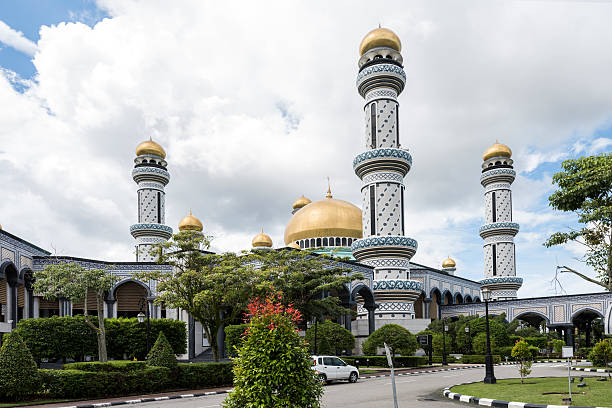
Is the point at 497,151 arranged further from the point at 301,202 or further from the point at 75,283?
the point at 75,283

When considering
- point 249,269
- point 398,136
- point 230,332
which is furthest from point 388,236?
point 249,269

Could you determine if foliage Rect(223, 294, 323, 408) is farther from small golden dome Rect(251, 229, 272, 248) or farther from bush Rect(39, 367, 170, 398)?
small golden dome Rect(251, 229, 272, 248)

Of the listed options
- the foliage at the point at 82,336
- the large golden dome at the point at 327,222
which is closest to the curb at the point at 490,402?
the foliage at the point at 82,336

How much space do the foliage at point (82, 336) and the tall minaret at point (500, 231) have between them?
4003 cm

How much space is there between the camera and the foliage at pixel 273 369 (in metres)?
7.14

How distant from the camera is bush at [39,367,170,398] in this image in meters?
18.2

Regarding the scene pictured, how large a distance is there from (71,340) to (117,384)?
517 inches

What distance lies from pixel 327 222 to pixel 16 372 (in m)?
47.0

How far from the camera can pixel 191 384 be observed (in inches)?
861

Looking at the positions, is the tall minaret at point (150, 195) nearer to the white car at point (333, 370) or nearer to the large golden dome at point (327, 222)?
the large golden dome at point (327, 222)

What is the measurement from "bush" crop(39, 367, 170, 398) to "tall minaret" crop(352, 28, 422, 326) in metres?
30.0

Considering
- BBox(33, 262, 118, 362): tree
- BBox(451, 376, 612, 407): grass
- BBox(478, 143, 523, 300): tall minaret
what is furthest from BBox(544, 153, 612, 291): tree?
BBox(478, 143, 523, 300): tall minaret

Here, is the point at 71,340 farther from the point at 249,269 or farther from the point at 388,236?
the point at 388,236

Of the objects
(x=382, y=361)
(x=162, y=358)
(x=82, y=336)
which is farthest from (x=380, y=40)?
(x=162, y=358)
